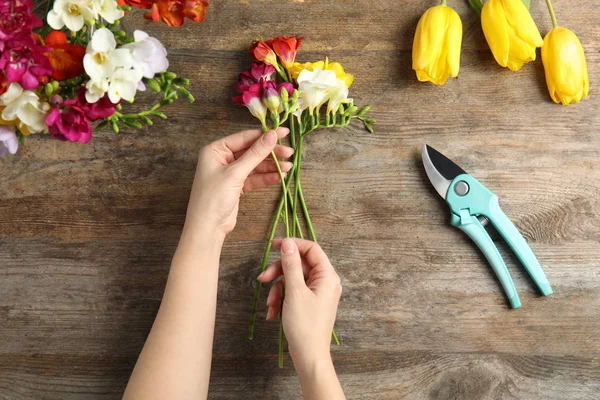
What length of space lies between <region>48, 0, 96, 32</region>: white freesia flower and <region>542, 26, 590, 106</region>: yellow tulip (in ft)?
2.85

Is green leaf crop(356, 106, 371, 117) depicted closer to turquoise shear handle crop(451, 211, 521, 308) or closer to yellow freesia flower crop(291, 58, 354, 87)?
yellow freesia flower crop(291, 58, 354, 87)

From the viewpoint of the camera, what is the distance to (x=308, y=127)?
3.54ft

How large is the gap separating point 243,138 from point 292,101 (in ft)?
0.40

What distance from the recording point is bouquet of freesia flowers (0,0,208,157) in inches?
26.8

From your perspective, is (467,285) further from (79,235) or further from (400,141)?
(79,235)

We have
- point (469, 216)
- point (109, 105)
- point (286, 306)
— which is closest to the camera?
point (109, 105)

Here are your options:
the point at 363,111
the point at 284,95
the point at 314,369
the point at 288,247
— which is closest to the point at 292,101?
the point at 284,95

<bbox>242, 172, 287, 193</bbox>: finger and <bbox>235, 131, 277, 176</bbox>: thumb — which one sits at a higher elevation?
<bbox>242, 172, 287, 193</bbox>: finger

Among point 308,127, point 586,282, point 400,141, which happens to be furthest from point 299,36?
point 586,282

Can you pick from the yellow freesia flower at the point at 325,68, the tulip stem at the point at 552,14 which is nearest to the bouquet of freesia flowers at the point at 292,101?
the yellow freesia flower at the point at 325,68

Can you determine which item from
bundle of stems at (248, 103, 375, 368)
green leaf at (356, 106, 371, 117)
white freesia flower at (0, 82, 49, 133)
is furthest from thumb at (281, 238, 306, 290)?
white freesia flower at (0, 82, 49, 133)

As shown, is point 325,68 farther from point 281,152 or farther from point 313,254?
point 313,254

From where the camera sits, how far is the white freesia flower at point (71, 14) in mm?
717

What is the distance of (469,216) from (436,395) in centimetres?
37
